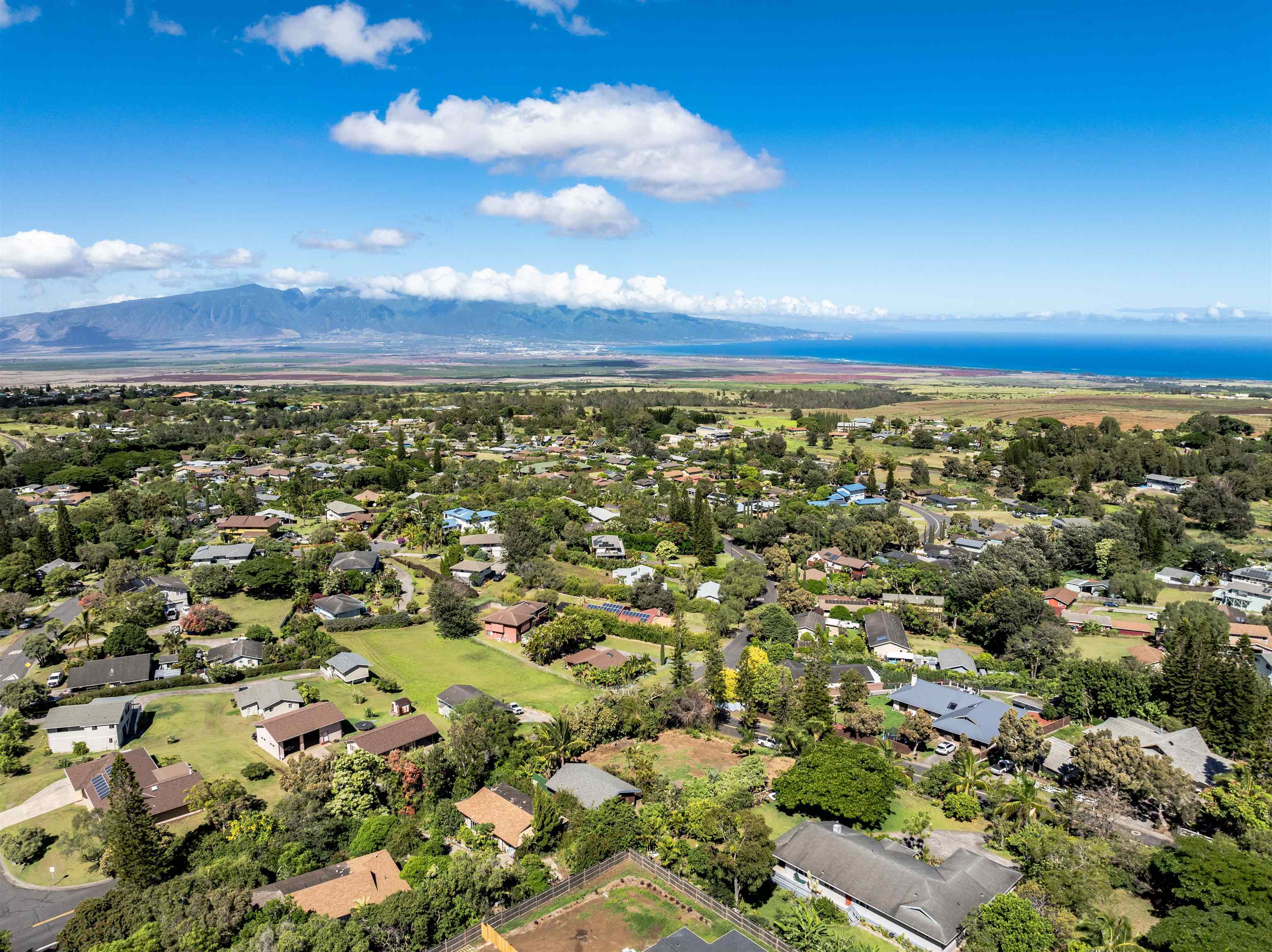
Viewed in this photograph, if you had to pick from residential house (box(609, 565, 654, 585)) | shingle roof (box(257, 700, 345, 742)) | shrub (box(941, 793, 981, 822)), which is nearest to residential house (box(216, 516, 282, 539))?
residential house (box(609, 565, 654, 585))

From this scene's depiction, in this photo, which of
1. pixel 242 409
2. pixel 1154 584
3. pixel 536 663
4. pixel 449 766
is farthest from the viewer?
pixel 242 409

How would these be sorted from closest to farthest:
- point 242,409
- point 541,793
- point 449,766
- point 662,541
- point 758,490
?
1. point 541,793
2. point 449,766
3. point 662,541
4. point 758,490
5. point 242,409

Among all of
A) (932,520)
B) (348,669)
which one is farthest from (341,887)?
(932,520)

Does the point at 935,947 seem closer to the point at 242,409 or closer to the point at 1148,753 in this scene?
the point at 1148,753

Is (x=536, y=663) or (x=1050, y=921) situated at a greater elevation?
(x=1050, y=921)

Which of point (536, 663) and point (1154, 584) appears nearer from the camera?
point (536, 663)

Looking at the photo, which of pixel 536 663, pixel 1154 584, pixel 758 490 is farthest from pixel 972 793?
pixel 758 490

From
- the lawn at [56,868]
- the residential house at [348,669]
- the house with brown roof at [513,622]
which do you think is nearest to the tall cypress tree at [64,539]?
the residential house at [348,669]

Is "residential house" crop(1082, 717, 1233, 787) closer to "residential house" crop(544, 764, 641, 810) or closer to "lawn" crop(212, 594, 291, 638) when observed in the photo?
"residential house" crop(544, 764, 641, 810)
